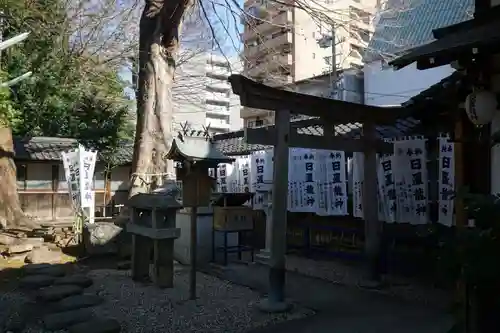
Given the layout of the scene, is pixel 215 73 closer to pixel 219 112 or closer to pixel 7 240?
pixel 219 112

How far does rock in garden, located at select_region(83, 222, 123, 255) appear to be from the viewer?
1133 cm

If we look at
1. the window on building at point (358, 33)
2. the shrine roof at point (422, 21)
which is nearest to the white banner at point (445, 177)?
the window on building at point (358, 33)

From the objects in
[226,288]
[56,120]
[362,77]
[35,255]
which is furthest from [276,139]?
[362,77]

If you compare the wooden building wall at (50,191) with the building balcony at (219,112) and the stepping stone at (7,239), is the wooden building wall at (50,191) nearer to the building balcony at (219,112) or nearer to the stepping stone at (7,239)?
the stepping stone at (7,239)

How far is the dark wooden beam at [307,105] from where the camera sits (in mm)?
6871

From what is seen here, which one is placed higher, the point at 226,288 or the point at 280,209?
the point at 280,209

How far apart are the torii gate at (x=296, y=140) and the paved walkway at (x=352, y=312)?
69cm

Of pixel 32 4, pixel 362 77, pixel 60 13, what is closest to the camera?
pixel 32 4

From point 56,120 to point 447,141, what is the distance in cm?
1831

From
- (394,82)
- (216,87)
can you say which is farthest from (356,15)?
(216,87)

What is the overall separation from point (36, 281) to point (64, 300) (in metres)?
1.53

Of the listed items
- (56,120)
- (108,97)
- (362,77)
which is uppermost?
(362,77)

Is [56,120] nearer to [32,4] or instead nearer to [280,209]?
[32,4]

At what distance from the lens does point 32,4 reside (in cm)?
1716
